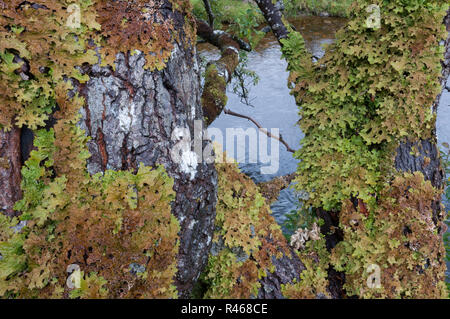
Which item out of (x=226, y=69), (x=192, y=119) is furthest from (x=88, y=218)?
(x=226, y=69)

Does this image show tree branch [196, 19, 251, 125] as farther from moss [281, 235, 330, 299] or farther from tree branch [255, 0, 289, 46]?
moss [281, 235, 330, 299]

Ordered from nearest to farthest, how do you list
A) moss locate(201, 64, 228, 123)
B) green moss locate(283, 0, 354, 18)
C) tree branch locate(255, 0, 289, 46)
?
tree branch locate(255, 0, 289, 46)
moss locate(201, 64, 228, 123)
green moss locate(283, 0, 354, 18)

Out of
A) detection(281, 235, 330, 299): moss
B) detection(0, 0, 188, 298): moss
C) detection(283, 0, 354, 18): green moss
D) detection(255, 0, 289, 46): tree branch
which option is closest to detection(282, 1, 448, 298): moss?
detection(281, 235, 330, 299): moss

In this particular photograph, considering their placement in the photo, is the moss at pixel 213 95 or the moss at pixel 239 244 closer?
the moss at pixel 239 244

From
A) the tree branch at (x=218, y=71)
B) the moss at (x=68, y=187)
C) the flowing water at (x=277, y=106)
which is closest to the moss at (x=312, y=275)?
the moss at (x=68, y=187)

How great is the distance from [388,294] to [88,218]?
2.06 metres

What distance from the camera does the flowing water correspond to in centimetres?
827

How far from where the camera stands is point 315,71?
2852 millimetres

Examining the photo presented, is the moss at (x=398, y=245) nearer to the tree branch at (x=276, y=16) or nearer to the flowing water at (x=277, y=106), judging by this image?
the tree branch at (x=276, y=16)

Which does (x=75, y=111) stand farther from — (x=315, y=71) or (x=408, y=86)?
(x=408, y=86)

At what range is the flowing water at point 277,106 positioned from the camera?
8.27m

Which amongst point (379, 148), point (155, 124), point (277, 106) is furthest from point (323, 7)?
point (155, 124)

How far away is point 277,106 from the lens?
9.98 meters
